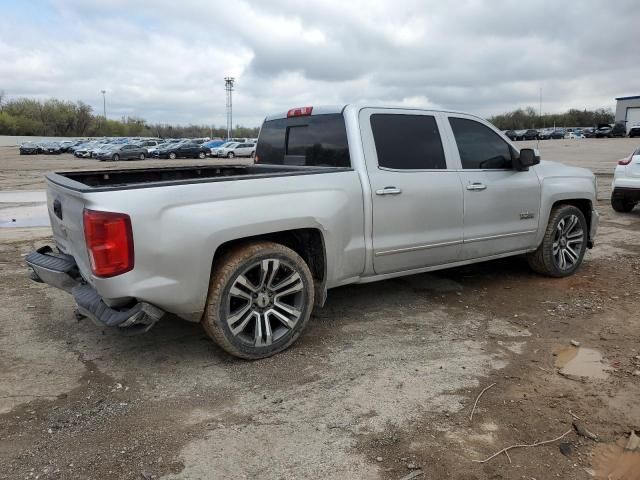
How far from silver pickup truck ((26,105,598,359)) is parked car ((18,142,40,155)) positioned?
60.3 metres

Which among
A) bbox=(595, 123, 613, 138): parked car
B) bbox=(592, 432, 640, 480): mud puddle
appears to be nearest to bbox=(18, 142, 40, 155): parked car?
bbox=(592, 432, 640, 480): mud puddle

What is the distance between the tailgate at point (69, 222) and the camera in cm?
349

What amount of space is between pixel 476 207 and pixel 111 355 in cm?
346

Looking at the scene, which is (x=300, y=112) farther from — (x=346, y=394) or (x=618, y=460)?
(x=618, y=460)

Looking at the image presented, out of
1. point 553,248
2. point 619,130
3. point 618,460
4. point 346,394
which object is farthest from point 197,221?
point 619,130

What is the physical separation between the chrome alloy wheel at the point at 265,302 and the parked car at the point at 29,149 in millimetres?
62406

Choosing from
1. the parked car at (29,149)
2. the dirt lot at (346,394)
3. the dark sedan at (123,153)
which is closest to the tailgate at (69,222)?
the dirt lot at (346,394)

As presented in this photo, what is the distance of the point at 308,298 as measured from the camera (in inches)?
162

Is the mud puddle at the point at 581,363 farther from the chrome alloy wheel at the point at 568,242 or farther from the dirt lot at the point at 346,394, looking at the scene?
the chrome alloy wheel at the point at 568,242

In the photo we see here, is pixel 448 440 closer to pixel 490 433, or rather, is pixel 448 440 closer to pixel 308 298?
pixel 490 433

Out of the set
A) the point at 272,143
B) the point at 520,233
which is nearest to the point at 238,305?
the point at 272,143

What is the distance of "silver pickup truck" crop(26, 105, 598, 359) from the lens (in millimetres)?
3428

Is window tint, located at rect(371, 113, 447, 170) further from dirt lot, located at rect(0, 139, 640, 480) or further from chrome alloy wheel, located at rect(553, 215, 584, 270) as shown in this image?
chrome alloy wheel, located at rect(553, 215, 584, 270)

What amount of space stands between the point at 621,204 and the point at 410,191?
895 centimetres
